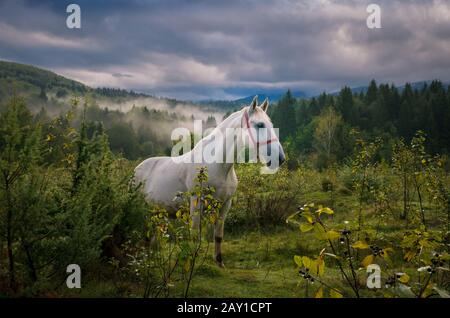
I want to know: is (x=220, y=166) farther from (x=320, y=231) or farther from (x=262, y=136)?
(x=320, y=231)

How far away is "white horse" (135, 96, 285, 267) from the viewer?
6.37 meters

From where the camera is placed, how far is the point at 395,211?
1057 cm

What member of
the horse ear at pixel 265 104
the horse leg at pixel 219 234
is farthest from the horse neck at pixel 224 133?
the horse leg at pixel 219 234

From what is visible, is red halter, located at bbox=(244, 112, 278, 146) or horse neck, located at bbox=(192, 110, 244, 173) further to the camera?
horse neck, located at bbox=(192, 110, 244, 173)

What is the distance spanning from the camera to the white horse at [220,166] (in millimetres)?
6367

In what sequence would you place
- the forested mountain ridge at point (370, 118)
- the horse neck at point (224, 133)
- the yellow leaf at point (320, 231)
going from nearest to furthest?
the yellow leaf at point (320, 231) < the horse neck at point (224, 133) < the forested mountain ridge at point (370, 118)

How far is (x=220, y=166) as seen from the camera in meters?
6.68

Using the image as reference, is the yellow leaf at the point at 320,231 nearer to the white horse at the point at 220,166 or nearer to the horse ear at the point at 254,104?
the white horse at the point at 220,166

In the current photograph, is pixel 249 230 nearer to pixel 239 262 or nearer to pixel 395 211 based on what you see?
pixel 239 262

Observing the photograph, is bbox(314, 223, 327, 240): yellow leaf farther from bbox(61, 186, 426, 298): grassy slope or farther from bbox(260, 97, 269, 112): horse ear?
bbox(260, 97, 269, 112): horse ear

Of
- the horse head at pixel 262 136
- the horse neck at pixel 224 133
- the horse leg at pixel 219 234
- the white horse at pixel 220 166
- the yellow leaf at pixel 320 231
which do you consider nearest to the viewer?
the yellow leaf at pixel 320 231

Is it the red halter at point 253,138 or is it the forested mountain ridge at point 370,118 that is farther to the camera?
the forested mountain ridge at point 370,118

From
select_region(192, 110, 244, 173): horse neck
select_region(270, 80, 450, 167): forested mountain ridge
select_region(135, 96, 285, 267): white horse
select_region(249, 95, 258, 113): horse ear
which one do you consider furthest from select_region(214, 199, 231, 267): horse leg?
select_region(270, 80, 450, 167): forested mountain ridge

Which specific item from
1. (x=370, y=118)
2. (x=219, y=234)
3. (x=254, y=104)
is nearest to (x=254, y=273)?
(x=219, y=234)
